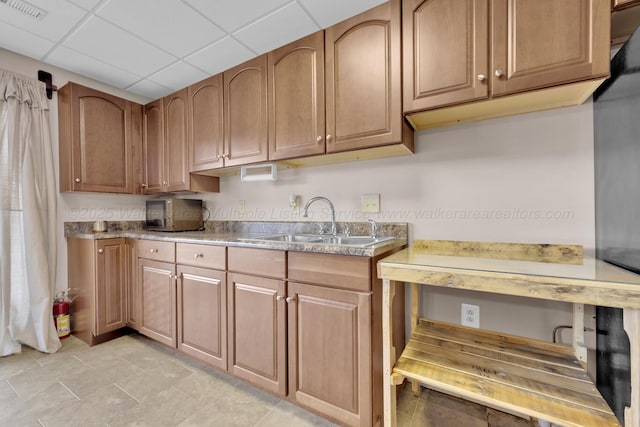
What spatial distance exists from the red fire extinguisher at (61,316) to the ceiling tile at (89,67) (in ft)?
6.05

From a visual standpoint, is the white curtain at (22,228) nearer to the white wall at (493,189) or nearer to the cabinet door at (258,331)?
the white wall at (493,189)

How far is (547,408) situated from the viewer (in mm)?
874

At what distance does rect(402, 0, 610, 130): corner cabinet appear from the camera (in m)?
0.98

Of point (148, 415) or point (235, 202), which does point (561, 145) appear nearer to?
point (235, 202)

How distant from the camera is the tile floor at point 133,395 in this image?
Result: 133 cm

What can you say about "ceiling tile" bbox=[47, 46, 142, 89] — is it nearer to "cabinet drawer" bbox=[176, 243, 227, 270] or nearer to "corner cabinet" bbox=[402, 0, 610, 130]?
"cabinet drawer" bbox=[176, 243, 227, 270]

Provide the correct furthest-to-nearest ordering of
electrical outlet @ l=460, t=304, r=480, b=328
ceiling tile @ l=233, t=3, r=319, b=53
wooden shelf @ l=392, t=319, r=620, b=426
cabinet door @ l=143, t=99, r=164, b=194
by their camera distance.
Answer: cabinet door @ l=143, t=99, r=164, b=194, ceiling tile @ l=233, t=3, r=319, b=53, electrical outlet @ l=460, t=304, r=480, b=328, wooden shelf @ l=392, t=319, r=620, b=426

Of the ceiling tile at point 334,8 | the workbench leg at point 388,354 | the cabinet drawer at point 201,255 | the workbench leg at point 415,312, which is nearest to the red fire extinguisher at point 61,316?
the cabinet drawer at point 201,255

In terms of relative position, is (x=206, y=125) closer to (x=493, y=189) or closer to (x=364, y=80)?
(x=364, y=80)

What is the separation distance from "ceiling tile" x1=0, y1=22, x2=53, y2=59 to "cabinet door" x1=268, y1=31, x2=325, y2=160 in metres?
1.59

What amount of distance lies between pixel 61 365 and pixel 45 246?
2.87 ft

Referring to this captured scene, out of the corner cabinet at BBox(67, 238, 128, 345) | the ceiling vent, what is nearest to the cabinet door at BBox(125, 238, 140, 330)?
the corner cabinet at BBox(67, 238, 128, 345)

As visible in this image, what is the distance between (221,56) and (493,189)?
1998 mm

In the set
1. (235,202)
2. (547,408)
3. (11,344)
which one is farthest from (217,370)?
(547,408)
